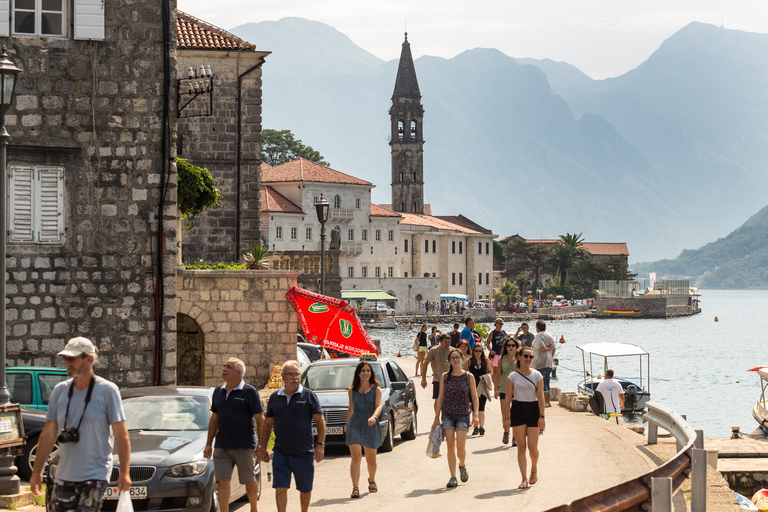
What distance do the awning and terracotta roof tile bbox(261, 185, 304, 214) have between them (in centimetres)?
1136

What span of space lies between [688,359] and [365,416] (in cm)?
7406

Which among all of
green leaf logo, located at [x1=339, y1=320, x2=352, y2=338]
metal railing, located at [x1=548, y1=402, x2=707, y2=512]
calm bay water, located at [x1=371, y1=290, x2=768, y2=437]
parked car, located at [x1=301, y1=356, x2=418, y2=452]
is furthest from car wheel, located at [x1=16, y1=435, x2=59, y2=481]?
calm bay water, located at [x1=371, y1=290, x2=768, y2=437]

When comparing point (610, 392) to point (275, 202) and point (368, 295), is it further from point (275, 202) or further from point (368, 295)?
point (368, 295)

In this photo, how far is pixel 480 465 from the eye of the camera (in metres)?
14.1

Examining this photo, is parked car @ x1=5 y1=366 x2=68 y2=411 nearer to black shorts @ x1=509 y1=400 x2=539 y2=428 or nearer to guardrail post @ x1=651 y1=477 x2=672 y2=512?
black shorts @ x1=509 y1=400 x2=539 y2=428

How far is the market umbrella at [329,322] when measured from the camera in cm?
2194

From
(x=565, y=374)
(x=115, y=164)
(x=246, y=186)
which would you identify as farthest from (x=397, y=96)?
(x=115, y=164)

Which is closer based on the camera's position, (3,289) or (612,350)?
(3,289)

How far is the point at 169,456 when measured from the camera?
9.74 m

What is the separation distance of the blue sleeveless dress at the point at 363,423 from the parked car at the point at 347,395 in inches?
120

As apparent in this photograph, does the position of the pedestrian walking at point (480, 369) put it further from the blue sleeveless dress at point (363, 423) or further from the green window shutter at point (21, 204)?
the green window shutter at point (21, 204)

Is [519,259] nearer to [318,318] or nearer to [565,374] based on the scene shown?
[565,374]

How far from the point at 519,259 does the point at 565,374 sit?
92870 millimetres

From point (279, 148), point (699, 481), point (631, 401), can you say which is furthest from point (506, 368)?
point (279, 148)
